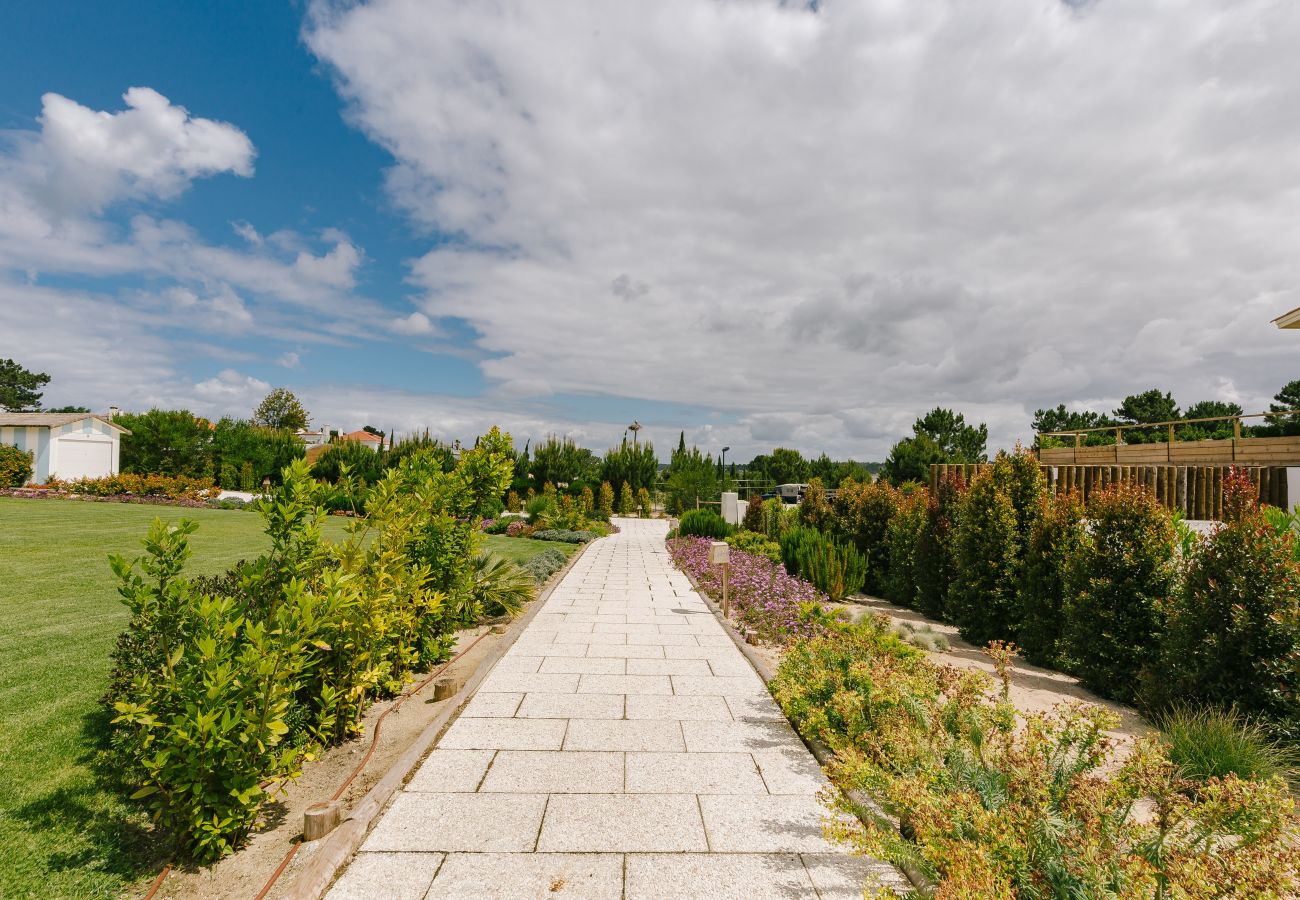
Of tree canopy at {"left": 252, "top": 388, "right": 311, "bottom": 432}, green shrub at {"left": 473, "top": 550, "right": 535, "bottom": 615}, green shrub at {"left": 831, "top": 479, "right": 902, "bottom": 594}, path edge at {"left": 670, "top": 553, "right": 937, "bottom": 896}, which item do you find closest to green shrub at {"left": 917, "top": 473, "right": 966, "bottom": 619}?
green shrub at {"left": 831, "top": 479, "right": 902, "bottom": 594}

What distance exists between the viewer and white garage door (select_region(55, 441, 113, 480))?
26547 mm

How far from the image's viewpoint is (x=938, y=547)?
8.20m

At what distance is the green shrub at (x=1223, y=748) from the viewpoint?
3.21 meters

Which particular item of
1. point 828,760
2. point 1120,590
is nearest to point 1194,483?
point 1120,590

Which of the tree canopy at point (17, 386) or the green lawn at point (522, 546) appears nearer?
the green lawn at point (522, 546)

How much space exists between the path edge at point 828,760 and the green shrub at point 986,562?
291 centimetres

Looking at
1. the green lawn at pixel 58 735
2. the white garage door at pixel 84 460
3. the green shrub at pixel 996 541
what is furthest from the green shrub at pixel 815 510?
the white garage door at pixel 84 460

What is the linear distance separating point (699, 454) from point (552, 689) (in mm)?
23311

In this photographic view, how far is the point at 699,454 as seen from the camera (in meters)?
27.7

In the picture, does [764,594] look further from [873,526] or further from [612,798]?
[612,798]

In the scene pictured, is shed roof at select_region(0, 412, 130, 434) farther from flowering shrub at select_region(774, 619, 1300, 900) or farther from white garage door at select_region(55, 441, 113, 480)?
flowering shrub at select_region(774, 619, 1300, 900)

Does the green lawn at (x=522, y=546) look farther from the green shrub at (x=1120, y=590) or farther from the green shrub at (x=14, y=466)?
the green shrub at (x=14, y=466)

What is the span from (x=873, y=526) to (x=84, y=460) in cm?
3511

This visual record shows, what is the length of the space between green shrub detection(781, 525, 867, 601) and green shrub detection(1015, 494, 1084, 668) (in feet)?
8.92
